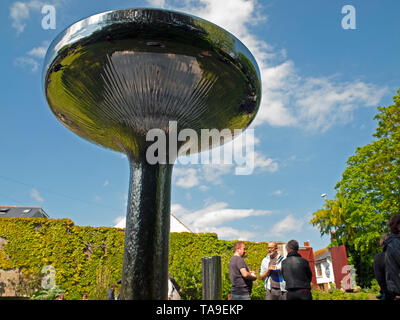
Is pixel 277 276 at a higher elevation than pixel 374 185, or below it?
below

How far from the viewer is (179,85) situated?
2730 mm

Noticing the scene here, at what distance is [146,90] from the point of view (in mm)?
2748

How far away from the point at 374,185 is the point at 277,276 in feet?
57.5

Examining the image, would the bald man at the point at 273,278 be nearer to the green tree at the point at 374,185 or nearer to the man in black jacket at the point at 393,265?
the man in black jacket at the point at 393,265

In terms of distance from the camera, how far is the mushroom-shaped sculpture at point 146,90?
2346 mm

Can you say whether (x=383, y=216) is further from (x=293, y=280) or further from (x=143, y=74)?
(x=143, y=74)

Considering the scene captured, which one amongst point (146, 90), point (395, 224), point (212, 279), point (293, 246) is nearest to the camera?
point (146, 90)

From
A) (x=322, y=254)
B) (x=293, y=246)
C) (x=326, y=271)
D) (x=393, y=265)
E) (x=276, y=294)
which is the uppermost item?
(x=322, y=254)

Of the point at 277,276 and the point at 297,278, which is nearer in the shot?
the point at 297,278

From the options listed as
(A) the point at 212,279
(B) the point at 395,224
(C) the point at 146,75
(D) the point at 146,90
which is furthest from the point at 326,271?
(C) the point at 146,75

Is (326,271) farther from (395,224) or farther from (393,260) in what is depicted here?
(393,260)

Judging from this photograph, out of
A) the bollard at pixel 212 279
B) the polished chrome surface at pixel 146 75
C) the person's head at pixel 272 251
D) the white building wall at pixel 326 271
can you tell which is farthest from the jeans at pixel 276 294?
the white building wall at pixel 326 271
